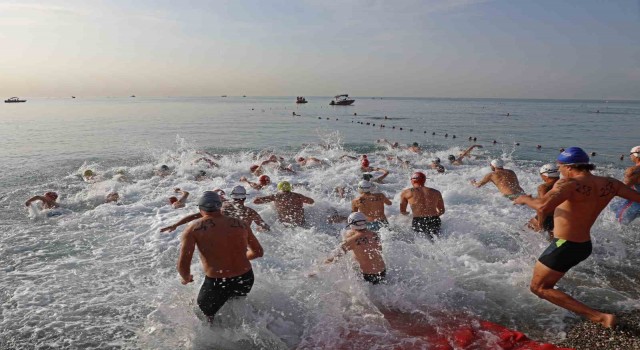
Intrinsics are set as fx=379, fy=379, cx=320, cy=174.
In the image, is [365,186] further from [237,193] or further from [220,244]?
[220,244]

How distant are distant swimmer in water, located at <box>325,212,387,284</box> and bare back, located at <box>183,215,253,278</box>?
165 centimetres

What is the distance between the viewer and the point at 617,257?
6902 millimetres

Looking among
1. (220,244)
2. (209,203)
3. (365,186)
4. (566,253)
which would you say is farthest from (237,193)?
(566,253)

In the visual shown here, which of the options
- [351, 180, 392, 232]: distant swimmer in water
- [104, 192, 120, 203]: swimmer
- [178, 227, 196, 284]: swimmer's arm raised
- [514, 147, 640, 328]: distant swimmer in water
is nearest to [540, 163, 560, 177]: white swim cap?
[514, 147, 640, 328]: distant swimmer in water

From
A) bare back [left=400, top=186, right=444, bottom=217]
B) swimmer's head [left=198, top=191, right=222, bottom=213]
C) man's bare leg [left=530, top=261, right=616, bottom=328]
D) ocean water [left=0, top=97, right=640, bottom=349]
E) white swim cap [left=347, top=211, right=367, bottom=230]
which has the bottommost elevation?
ocean water [left=0, top=97, right=640, bottom=349]

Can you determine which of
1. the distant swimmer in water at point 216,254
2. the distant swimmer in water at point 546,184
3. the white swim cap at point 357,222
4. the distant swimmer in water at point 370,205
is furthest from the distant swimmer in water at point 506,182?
the distant swimmer in water at point 216,254

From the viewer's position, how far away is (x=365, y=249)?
543cm

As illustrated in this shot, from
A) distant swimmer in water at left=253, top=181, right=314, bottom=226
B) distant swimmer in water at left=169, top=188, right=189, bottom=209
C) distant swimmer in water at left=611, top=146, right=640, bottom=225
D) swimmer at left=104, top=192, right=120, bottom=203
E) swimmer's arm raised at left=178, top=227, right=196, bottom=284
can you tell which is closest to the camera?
swimmer's arm raised at left=178, top=227, right=196, bottom=284

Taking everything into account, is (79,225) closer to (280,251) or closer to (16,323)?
(16,323)

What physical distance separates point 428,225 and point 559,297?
11.0 feet

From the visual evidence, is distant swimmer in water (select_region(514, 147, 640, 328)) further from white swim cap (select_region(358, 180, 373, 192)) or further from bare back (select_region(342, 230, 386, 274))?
white swim cap (select_region(358, 180, 373, 192))

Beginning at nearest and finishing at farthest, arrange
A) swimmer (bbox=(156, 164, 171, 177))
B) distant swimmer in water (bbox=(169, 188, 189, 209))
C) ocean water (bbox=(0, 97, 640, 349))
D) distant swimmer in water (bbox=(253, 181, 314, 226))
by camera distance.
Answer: ocean water (bbox=(0, 97, 640, 349)) < distant swimmer in water (bbox=(253, 181, 314, 226)) < distant swimmer in water (bbox=(169, 188, 189, 209)) < swimmer (bbox=(156, 164, 171, 177))

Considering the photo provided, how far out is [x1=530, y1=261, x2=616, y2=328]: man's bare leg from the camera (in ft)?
14.8

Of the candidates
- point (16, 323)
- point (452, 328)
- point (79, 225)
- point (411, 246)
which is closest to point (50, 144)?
point (79, 225)
